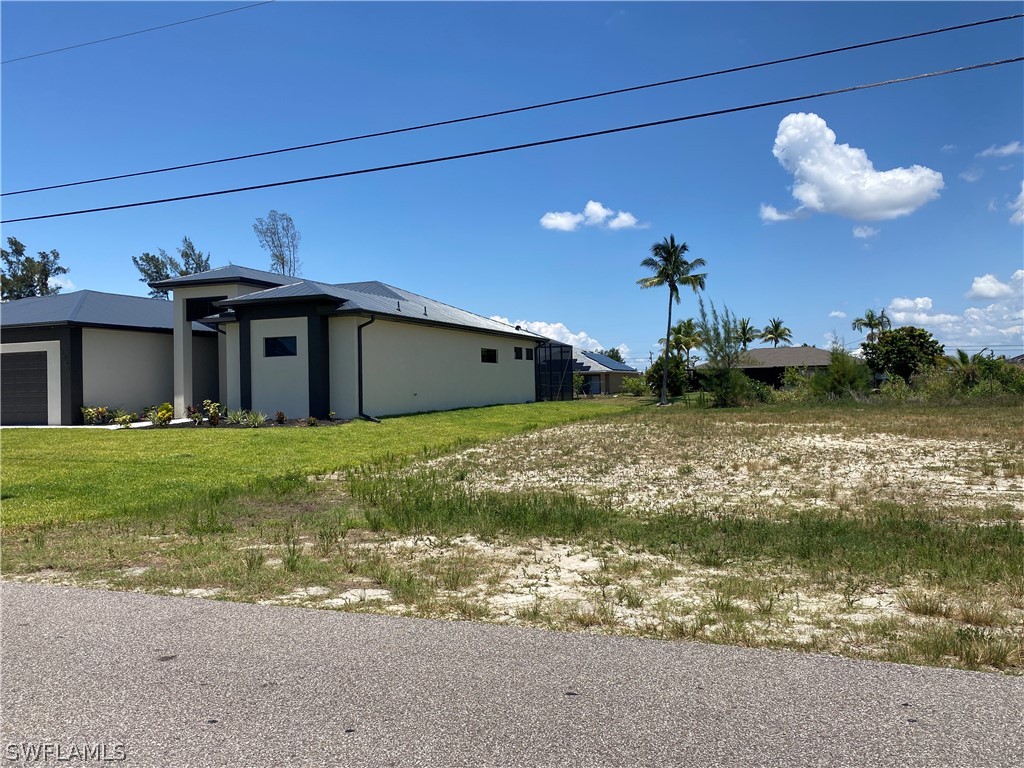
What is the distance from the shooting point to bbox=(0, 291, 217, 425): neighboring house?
26.5m

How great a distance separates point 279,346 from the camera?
2522 centimetres

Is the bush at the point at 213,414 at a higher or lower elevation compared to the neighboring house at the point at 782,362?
lower

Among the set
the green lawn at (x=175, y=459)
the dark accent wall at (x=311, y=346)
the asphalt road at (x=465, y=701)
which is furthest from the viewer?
the dark accent wall at (x=311, y=346)

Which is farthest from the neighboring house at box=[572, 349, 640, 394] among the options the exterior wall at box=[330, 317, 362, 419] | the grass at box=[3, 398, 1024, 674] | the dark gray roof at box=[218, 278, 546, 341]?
the grass at box=[3, 398, 1024, 674]

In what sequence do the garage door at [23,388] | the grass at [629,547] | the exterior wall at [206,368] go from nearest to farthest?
1. the grass at [629,547]
2. the garage door at [23,388]
3. the exterior wall at [206,368]

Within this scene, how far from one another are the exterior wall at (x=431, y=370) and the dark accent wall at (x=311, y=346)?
1.17 metres

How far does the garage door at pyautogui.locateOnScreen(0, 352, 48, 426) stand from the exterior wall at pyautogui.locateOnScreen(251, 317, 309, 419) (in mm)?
8159

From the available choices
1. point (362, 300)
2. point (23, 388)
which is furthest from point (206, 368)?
point (362, 300)

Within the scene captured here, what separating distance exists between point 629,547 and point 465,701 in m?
4.03

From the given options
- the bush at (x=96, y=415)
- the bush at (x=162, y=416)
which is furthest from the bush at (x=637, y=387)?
the bush at (x=96, y=415)

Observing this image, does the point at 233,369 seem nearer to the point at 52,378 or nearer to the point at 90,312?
the point at 90,312

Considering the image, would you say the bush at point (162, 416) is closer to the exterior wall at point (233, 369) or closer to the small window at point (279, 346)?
the exterior wall at point (233, 369)

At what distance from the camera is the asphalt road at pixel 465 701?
3.39 m

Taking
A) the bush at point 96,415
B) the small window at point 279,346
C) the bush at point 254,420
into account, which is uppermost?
the small window at point 279,346
